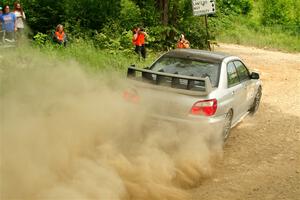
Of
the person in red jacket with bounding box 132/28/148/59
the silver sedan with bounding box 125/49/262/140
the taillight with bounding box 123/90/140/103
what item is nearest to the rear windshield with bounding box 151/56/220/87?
the silver sedan with bounding box 125/49/262/140

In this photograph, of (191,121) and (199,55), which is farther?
(199,55)

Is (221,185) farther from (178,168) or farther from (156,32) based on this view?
(156,32)

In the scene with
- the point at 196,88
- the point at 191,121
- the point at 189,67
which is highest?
the point at 189,67

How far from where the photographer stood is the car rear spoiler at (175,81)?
6974mm

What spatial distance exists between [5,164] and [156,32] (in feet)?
43.9

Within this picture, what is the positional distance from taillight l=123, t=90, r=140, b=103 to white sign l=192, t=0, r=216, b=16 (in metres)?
8.51

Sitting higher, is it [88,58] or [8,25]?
[8,25]

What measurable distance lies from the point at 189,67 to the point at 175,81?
0.90m

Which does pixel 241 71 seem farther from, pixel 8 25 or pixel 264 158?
pixel 8 25

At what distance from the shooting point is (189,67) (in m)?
7.99

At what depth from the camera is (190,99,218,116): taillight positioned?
22.7ft

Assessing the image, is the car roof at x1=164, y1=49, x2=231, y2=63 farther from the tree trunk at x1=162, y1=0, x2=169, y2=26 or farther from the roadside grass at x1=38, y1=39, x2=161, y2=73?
the tree trunk at x1=162, y1=0, x2=169, y2=26

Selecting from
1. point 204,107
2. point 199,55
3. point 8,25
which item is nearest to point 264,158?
point 204,107

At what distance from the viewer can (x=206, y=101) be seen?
6953 millimetres
